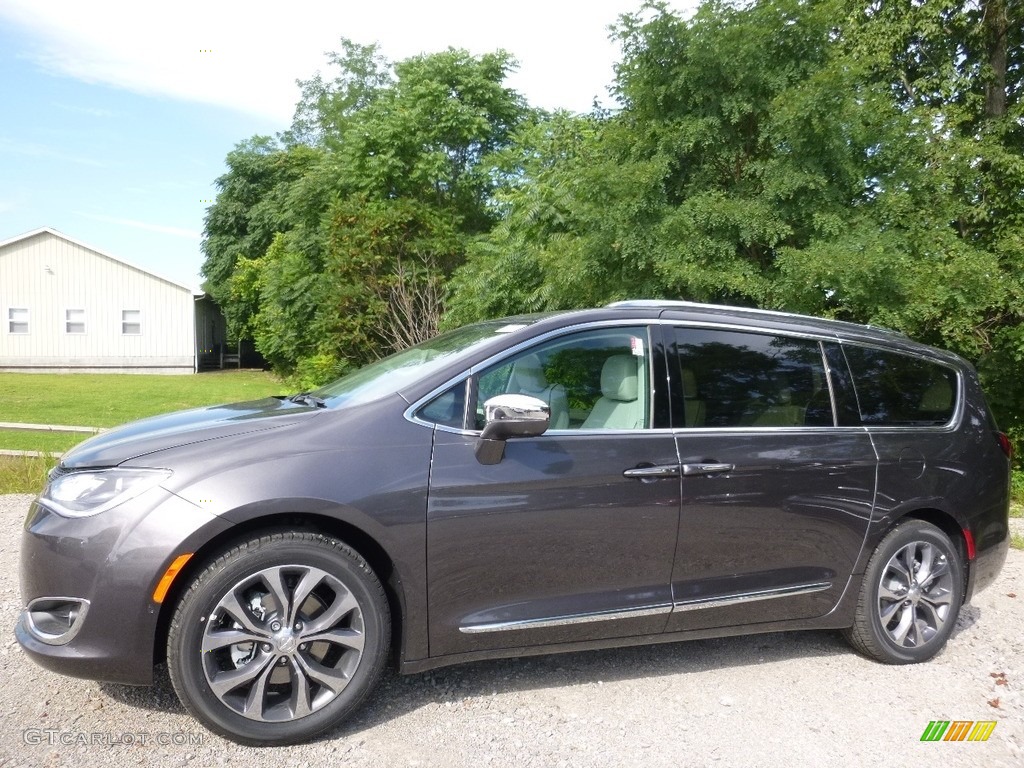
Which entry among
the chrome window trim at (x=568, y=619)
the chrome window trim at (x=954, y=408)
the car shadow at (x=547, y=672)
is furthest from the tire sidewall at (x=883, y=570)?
the chrome window trim at (x=568, y=619)

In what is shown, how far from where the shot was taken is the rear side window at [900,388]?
453 cm

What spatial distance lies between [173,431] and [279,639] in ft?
3.20

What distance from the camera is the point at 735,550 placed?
13.2ft

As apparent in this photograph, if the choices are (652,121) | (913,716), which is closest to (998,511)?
(913,716)

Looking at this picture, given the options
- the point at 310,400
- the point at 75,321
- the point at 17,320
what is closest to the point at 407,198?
the point at 310,400

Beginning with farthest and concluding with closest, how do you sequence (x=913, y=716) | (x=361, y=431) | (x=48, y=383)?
(x=48, y=383) < (x=913, y=716) < (x=361, y=431)

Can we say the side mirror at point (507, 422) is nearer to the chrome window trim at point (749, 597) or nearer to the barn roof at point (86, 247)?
the chrome window trim at point (749, 597)

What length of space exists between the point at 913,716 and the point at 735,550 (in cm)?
106

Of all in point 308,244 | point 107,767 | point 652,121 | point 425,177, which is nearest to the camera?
point 107,767

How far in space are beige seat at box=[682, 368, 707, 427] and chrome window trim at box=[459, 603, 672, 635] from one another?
2.76ft

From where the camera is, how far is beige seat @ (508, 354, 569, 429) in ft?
12.8

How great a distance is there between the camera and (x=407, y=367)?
13.6ft

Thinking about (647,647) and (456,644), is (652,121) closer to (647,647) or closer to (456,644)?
(647,647)

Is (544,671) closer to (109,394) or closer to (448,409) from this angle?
(448,409)
